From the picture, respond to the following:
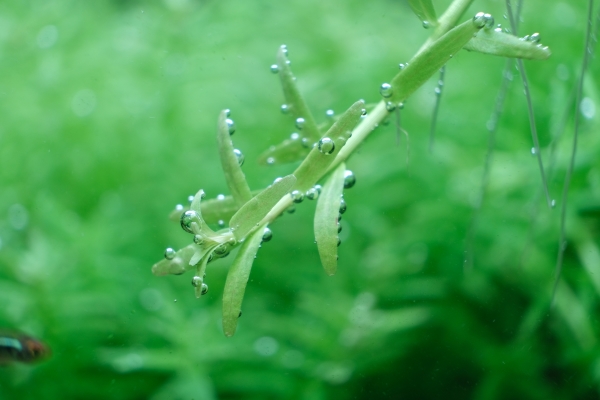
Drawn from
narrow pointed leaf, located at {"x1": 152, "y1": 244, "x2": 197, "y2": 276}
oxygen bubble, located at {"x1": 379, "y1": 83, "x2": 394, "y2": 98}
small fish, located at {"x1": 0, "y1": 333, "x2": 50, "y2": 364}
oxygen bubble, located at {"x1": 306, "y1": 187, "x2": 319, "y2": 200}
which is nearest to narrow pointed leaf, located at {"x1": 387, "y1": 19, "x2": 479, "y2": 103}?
oxygen bubble, located at {"x1": 379, "y1": 83, "x2": 394, "y2": 98}

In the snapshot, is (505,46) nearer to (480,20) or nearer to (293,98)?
(480,20)

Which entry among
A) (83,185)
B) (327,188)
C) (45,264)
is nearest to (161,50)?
(83,185)

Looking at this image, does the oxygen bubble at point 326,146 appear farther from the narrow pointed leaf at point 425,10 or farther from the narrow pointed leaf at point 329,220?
the narrow pointed leaf at point 425,10

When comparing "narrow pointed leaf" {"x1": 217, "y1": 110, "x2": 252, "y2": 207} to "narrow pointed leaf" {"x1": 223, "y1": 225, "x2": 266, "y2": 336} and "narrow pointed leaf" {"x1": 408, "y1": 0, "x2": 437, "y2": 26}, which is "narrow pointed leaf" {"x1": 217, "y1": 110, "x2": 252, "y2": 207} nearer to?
"narrow pointed leaf" {"x1": 223, "y1": 225, "x2": 266, "y2": 336}

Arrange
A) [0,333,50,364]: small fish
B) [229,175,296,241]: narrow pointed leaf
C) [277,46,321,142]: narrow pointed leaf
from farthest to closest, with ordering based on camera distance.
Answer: [0,333,50,364]: small fish
[277,46,321,142]: narrow pointed leaf
[229,175,296,241]: narrow pointed leaf

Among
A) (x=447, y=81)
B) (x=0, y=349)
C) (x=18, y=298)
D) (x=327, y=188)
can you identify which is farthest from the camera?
(x=447, y=81)

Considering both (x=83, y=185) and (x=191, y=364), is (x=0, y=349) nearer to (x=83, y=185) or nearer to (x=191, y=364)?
(x=191, y=364)

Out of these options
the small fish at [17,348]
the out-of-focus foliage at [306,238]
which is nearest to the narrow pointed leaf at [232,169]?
the out-of-focus foliage at [306,238]
